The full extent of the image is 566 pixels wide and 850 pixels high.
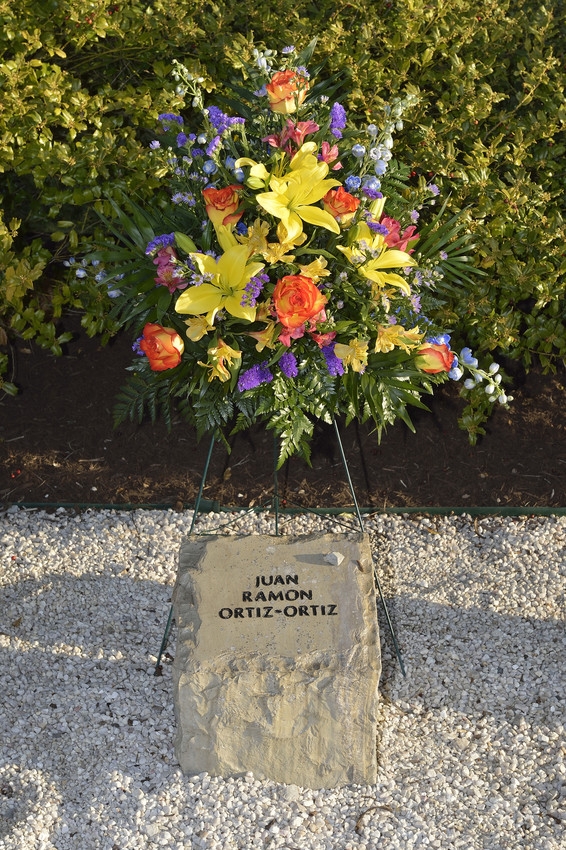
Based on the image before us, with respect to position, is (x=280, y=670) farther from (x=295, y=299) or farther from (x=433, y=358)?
(x=295, y=299)

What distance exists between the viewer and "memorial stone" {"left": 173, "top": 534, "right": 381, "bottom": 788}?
230 centimetres

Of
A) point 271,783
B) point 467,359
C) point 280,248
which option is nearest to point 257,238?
point 280,248

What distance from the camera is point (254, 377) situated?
2.01m

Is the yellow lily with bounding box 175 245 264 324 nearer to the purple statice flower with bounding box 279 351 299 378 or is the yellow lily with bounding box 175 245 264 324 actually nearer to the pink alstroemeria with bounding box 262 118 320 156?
the purple statice flower with bounding box 279 351 299 378

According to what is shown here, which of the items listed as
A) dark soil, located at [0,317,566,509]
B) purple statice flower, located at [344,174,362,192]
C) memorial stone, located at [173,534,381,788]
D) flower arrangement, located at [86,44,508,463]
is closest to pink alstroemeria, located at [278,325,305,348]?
flower arrangement, located at [86,44,508,463]

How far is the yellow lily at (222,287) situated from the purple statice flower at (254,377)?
15 centimetres

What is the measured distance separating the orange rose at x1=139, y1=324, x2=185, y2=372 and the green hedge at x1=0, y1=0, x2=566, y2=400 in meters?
1.30

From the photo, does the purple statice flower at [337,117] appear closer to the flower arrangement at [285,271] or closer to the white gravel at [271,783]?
the flower arrangement at [285,271]

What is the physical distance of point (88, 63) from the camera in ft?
11.0

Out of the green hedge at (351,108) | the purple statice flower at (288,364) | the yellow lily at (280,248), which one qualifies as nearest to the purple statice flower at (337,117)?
the yellow lily at (280,248)

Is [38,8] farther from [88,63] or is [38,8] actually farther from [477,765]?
[477,765]

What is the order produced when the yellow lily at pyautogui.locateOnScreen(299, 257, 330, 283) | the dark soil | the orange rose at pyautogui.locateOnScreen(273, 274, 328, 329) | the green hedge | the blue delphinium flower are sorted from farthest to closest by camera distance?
the dark soil, the green hedge, the blue delphinium flower, the yellow lily at pyautogui.locateOnScreen(299, 257, 330, 283), the orange rose at pyautogui.locateOnScreen(273, 274, 328, 329)

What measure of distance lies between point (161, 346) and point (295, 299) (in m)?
0.32

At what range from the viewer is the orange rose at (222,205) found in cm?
193
